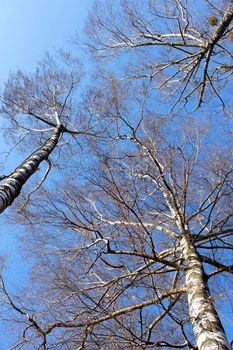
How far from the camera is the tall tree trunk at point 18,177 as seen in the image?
14.7 ft

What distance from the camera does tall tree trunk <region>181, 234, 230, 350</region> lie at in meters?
2.99

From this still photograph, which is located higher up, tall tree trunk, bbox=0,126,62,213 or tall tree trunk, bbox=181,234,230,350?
tall tree trunk, bbox=0,126,62,213

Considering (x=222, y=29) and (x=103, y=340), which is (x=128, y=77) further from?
(x=103, y=340)

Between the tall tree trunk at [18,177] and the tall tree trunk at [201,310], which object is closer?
the tall tree trunk at [201,310]

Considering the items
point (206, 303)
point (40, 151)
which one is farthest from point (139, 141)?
point (206, 303)

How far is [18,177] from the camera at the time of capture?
5.24m

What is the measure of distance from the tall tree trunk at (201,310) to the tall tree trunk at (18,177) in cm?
231

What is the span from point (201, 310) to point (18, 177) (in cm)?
315

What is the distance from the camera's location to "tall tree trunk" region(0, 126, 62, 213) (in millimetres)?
4483

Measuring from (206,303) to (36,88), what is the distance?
24.6ft

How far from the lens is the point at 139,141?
675 centimetres

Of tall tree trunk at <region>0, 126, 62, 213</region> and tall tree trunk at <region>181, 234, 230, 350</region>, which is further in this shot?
tall tree trunk at <region>0, 126, 62, 213</region>

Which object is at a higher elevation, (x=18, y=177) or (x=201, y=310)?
(x=18, y=177)

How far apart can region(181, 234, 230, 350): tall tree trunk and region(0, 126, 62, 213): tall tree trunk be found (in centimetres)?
231
